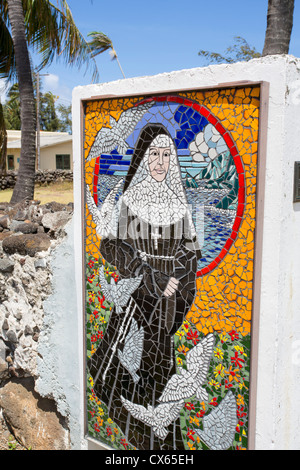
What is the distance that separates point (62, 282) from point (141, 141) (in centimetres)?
120

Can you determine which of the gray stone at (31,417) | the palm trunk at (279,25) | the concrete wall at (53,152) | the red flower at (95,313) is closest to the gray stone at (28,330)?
the gray stone at (31,417)

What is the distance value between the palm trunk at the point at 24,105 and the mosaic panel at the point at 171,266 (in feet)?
15.3

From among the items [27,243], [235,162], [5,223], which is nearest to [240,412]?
[235,162]

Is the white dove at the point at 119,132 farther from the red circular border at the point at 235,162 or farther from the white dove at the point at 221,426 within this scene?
the white dove at the point at 221,426

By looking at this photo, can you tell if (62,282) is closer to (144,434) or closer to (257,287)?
(144,434)

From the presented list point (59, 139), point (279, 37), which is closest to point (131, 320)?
point (279, 37)

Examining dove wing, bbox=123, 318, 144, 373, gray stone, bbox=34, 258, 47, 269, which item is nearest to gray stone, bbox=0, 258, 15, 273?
gray stone, bbox=34, 258, 47, 269

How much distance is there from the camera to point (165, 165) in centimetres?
254

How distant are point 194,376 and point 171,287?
0.52 m

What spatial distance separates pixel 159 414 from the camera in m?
2.75

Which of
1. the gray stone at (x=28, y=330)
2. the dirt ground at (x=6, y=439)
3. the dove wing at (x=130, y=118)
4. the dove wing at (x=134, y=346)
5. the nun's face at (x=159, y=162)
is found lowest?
the dirt ground at (x=6, y=439)

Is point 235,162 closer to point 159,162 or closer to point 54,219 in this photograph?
point 159,162

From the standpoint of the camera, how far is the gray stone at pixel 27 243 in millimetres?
3424
